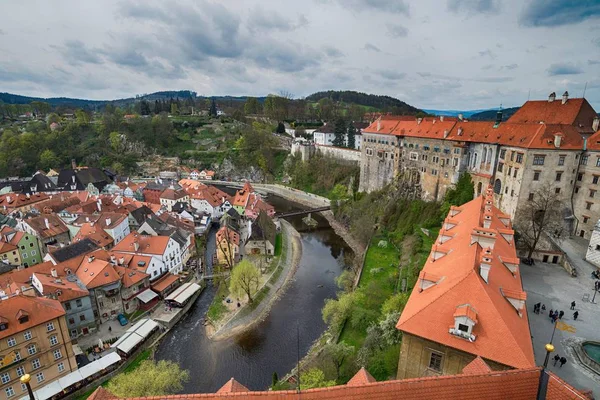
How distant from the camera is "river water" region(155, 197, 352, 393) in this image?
2536 centimetres

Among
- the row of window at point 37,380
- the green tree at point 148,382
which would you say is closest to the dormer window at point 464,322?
the green tree at point 148,382

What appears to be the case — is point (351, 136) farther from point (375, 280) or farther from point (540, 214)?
point (375, 280)

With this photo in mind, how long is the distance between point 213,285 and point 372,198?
3323 centimetres

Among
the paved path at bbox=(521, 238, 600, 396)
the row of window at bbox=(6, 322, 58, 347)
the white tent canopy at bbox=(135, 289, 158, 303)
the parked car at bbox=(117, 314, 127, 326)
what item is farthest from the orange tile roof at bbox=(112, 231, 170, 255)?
the paved path at bbox=(521, 238, 600, 396)

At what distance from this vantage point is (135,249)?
3572cm

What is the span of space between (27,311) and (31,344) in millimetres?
2258

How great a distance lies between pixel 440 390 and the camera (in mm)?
9055

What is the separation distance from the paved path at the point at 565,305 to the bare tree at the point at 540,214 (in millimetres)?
2342

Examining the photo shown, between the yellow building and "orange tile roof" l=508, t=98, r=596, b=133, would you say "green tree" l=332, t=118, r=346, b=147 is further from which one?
the yellow building

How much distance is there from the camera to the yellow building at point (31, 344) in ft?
66.4

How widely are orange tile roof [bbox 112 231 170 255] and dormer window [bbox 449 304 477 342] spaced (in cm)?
3115

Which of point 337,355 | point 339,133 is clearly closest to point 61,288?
point 337,355

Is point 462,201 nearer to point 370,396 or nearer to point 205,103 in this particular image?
point 370,396

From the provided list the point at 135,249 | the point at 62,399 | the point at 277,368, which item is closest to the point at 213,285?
the point at 135,249
